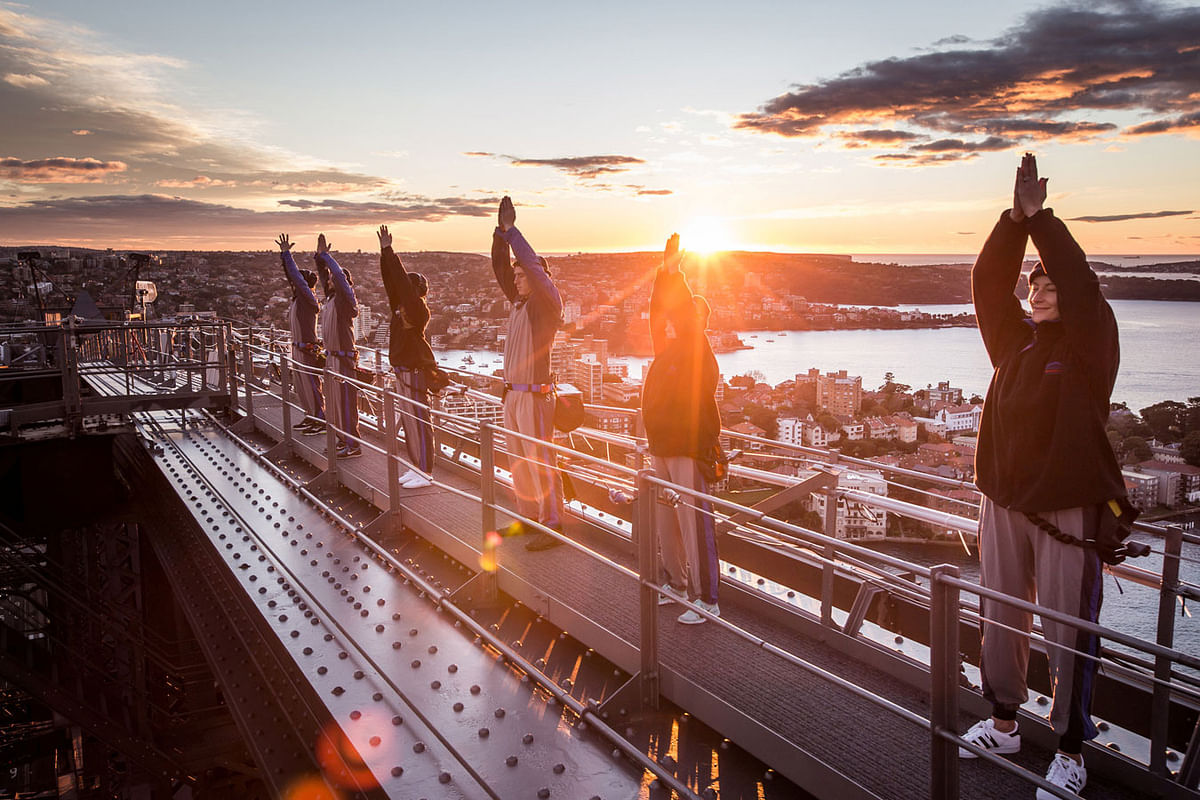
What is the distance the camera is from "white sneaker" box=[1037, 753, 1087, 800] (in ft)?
9.18

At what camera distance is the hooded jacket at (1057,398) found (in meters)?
2.89

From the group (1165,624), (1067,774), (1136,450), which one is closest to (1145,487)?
(1136,450)

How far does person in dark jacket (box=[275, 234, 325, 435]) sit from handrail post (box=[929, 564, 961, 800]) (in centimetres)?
902

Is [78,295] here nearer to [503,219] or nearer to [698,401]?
[503,219]

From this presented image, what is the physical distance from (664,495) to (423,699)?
1672mm

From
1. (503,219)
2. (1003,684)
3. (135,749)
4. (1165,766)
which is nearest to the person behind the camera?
(1165,766)

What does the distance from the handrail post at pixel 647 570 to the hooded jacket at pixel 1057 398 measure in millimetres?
1358

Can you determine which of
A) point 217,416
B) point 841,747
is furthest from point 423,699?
point 217,416

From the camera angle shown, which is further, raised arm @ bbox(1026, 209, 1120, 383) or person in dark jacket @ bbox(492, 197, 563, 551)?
person in dark jacket @ bbox(492, 197, 563, 551)

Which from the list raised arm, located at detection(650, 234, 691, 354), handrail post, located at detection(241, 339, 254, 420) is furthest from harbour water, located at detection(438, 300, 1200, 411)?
handrail post, located at detection(241, 339, 254, 420)

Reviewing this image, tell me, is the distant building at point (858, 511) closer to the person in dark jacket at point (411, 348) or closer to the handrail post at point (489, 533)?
the handrail post at point (489, 533)

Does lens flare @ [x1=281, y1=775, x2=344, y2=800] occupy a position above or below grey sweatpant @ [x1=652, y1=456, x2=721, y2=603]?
below

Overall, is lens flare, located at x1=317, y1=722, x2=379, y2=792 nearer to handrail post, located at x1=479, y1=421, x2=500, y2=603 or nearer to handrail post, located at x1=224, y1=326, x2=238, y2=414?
handrail post, located at x1=479, y1=421, x2=500, y2=603

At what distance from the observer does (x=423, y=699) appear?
12.4 ft
